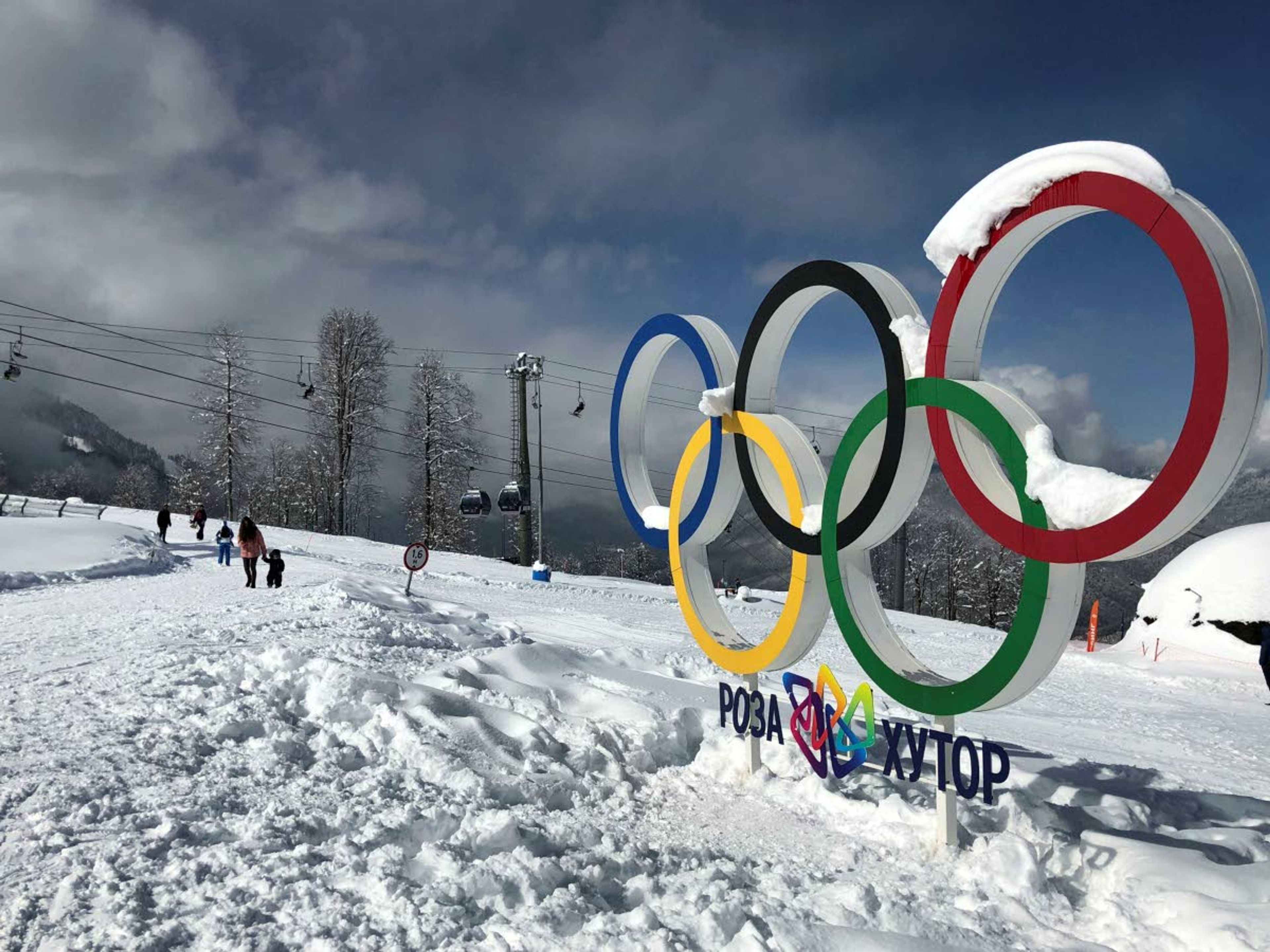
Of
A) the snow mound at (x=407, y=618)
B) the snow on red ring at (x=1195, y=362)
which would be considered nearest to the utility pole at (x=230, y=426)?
the snow mound at (x=407, y=618)

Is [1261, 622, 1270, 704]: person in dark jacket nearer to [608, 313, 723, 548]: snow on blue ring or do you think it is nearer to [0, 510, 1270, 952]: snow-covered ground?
[0, 510, 1270, 952]: snow-covered ground

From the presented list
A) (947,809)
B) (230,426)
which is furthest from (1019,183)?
(230,426)

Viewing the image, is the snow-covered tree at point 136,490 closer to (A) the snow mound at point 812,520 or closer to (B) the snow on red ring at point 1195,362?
(A) the snow mound at point 812,520

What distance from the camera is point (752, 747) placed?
6.77 metres

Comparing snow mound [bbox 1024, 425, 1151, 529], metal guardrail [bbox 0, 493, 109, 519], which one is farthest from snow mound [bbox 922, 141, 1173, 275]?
metal guardrail [bbox 0, 493, 109, 519]

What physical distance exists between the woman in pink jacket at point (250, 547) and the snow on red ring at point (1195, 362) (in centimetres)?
1299

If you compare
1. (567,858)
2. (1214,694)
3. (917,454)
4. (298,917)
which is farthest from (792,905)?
(1214,694)

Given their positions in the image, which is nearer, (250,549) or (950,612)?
(250,549)

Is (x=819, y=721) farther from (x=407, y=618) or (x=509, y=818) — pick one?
(x=407, y=618)

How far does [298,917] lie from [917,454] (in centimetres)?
446

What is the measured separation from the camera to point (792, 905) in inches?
173

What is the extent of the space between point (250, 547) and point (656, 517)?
9821 millimetres

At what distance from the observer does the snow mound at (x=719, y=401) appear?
A: 277 inches

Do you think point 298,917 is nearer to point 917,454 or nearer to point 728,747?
point 728,747
